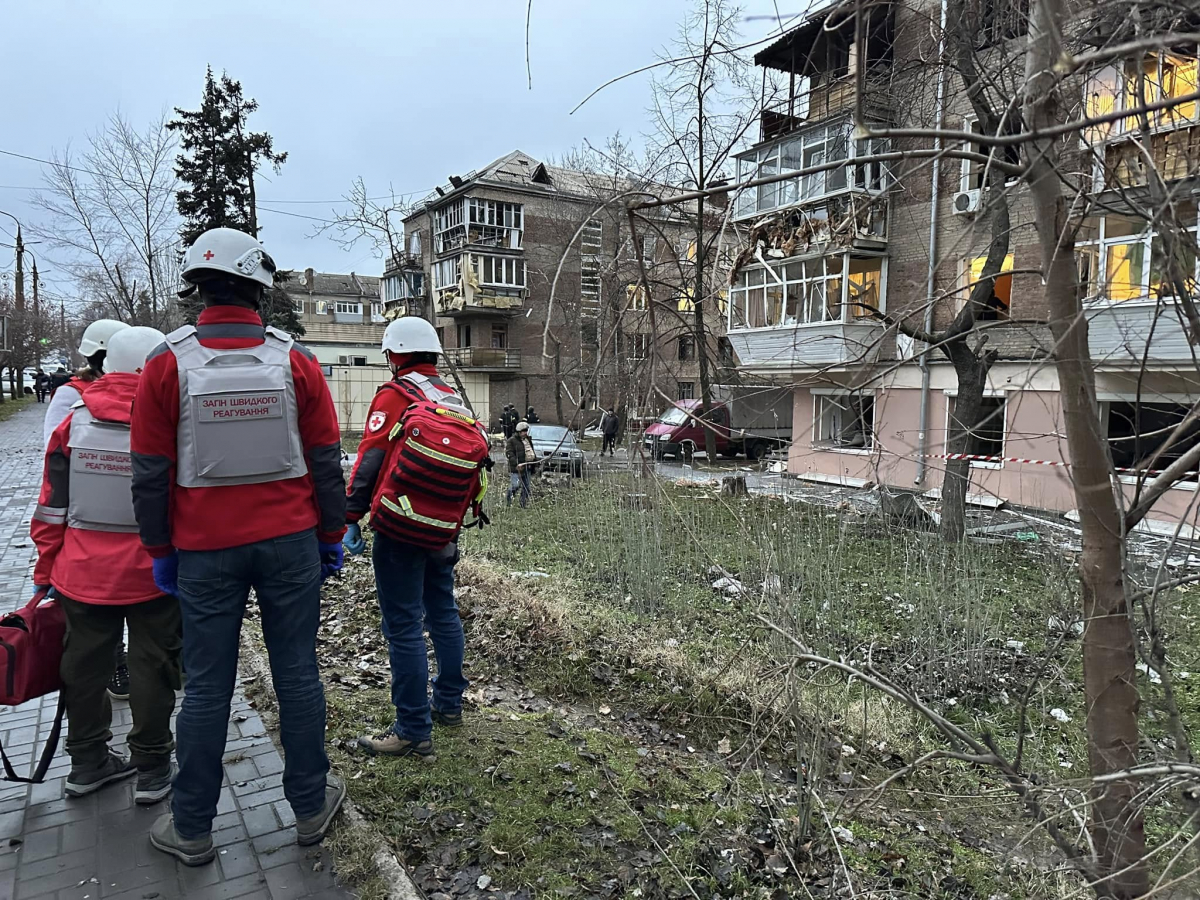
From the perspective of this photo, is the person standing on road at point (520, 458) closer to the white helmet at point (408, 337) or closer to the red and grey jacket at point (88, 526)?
the white helmet at point (408, 337)

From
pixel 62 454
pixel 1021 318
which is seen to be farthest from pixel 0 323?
pixel 1021 318

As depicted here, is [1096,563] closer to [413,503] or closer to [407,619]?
[413,503]

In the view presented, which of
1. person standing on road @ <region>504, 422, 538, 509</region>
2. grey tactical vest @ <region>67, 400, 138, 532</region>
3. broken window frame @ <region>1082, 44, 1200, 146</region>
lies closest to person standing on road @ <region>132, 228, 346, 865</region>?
grey tactical vest @ <region>67, 400, 138, 532</region>

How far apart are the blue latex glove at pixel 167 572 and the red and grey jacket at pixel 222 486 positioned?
57 millimetres

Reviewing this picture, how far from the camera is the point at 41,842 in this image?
115 inches

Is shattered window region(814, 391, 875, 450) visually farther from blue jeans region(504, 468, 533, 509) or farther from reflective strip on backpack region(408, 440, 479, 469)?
blue jeans region(504, 468, 533, 509)

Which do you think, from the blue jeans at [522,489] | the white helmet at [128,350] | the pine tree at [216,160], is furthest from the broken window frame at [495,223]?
the white helmet at [128,350]

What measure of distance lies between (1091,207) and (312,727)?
3073 millimetres

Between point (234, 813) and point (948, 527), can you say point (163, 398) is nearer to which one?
point (234, 813)

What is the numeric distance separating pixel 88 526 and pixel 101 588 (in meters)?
0.27

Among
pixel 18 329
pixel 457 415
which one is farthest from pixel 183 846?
pixel 18 329

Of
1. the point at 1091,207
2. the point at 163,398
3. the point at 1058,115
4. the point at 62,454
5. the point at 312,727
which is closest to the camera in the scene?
the point at 1091,207

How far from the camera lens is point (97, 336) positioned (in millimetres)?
3938

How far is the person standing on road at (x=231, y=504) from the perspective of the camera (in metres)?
2.62
